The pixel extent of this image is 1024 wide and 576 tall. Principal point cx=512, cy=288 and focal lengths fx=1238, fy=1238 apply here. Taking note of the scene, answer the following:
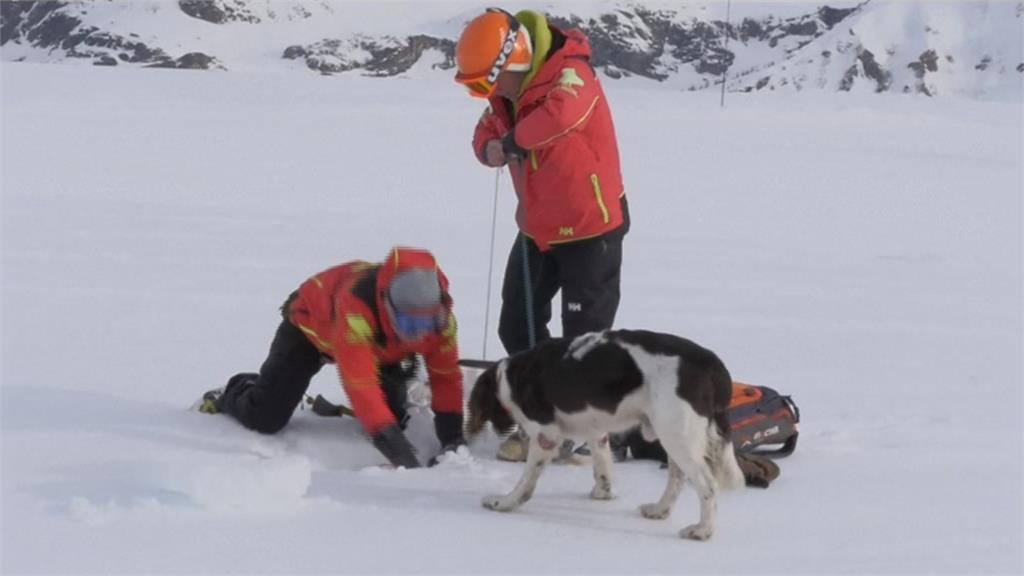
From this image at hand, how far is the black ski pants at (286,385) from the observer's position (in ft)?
15.2

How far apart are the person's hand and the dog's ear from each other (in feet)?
3.15

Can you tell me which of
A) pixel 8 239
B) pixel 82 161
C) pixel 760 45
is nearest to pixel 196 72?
pixel 82 161

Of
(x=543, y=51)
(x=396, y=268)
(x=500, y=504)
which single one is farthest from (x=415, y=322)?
(x=543, y=51)

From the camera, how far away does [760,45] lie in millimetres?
117375

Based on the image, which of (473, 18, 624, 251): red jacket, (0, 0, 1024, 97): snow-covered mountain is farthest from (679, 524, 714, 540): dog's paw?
(0, 0, 1024, 97): snow-covered mountain

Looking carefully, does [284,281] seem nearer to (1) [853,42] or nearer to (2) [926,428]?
(2) [926,428]

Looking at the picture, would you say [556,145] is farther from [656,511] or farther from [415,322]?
[656,511]

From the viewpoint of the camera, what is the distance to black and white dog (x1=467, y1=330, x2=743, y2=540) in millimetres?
3418

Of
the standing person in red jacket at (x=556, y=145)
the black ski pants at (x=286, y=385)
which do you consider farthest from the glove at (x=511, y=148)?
the black ski pants at (x=286, y=385)

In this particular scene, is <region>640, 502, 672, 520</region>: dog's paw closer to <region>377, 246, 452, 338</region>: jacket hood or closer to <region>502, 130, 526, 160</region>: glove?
<region>377, 246, 452, 338</region>: jacket hood

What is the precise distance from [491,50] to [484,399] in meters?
1.25

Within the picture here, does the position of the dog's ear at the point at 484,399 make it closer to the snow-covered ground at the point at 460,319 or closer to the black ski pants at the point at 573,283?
the snow-covered ground at the point at 460,319

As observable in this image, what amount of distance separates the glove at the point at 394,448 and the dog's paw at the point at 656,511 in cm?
88

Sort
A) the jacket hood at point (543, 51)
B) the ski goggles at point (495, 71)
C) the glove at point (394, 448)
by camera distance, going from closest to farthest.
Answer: the glove at point (394, 448) → the ski goggles at point (495, 71) → the jacket hood at point (543, 51)
